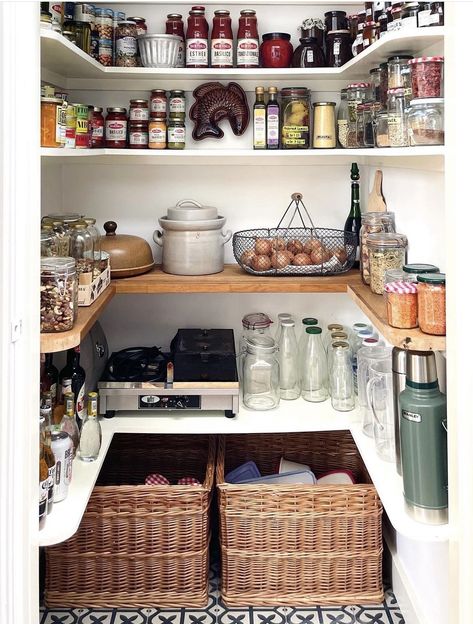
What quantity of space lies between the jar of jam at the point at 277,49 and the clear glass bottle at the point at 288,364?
3.07 ft

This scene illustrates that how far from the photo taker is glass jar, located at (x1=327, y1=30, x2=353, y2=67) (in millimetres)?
2291

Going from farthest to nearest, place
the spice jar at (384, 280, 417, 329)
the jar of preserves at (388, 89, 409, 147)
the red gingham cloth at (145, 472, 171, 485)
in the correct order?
1. the red gingham cloth at (145, 472, 171, 485)
2. the jar of preserves at (388, 89, 409, 147)
3. the spice jar at (384, 280, 417, 329)

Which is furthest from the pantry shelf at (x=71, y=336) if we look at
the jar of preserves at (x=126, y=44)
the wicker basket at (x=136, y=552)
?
the jar of preserves at (x=126, y=44)

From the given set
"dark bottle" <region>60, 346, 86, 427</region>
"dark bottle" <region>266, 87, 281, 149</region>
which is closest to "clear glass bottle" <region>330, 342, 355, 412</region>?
"dark bottle" <region>266, 87, 281, 149</region>

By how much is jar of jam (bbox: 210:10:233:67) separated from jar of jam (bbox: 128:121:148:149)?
1.09ft

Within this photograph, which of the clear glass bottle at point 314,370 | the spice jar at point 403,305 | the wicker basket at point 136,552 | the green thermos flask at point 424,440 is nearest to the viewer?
the green thermos flask at point 424,440

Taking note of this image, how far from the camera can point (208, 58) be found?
92.1 inches

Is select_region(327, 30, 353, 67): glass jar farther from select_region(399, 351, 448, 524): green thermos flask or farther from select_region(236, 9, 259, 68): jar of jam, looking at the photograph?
select_region(399, 351, 448, 524): green thermos flask

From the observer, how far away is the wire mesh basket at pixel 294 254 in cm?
231

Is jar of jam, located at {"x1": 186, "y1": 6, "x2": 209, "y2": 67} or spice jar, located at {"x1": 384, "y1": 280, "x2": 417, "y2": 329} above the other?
jar of jam, located at {"x1": 186, "y1": 6, "x2": 209, "y2": 67}

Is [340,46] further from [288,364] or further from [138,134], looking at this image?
[288,364]

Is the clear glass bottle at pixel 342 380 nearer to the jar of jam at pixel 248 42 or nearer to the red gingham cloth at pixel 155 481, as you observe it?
the red gingham cloth at pixel 155 481

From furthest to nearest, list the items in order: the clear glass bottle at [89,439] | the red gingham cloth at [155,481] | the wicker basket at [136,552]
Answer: the red gingham cloth at [155,481] → the wicker basket at [136,552] → the clear glass bottle at [89,439]

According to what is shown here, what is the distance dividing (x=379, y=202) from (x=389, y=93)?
0.64m
